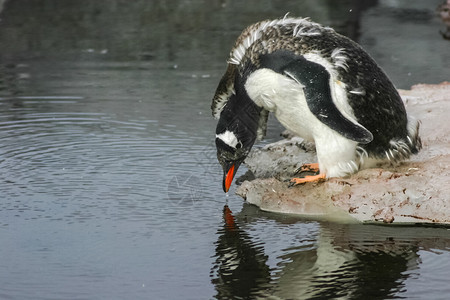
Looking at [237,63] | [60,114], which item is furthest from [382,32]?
[237,63]

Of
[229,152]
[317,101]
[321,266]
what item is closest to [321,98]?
[317,101]

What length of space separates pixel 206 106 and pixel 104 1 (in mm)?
6341

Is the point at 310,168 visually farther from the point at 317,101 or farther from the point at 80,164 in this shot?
the point at 80,164

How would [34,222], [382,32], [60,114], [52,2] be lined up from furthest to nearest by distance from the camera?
[52,2] < [382,32] < [60,114] < [34,222]

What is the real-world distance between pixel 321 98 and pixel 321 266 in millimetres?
1008

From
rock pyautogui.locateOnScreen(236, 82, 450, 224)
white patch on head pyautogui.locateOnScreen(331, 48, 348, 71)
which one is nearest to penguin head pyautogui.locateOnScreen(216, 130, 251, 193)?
rock pyautogui.locateOnScreen(236, 82, 450, 224)

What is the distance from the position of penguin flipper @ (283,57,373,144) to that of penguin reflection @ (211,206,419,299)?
468 millimetres

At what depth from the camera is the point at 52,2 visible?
40.2 ft

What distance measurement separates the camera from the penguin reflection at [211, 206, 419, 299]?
329 cm

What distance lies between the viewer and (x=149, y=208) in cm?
436

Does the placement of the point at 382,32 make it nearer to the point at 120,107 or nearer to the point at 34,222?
the point at 120,107

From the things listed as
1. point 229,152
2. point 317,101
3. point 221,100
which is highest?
point 317,101

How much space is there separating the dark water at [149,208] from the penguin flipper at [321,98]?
47 centimetres

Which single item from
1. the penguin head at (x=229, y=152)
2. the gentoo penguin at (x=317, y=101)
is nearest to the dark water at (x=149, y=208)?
the penguin head at (x=229, y=152)
